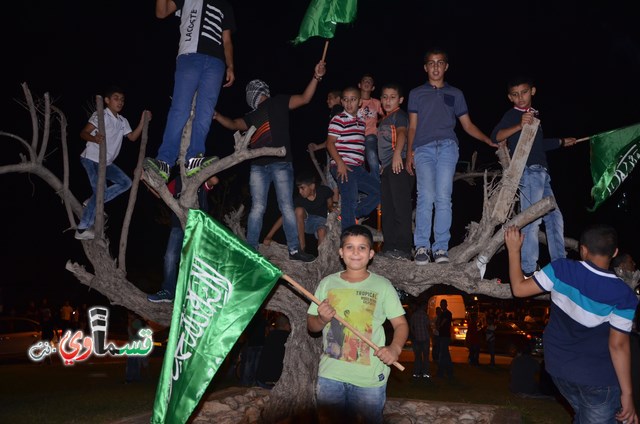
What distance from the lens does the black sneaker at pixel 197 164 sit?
6816 mm

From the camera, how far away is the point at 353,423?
4516 mm

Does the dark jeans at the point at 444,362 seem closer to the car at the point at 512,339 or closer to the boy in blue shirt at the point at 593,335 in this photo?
the car at the point at 512,339

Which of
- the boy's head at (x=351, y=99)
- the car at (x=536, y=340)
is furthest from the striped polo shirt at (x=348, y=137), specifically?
the car at (x=536, y=340)

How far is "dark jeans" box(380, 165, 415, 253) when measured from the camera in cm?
744

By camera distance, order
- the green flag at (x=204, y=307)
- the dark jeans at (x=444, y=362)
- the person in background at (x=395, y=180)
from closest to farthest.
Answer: the green flag at (x=204, y=307) → the person in background at (x=395, y=180) → the dark jeans at (x=444, y=362)

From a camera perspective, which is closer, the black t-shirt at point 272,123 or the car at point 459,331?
the black t-shirt at point 272,123

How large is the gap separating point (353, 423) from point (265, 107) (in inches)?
182

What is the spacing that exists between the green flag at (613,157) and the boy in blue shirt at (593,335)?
3.93 metres

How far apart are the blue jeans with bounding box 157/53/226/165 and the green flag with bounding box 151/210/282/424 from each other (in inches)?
81.9

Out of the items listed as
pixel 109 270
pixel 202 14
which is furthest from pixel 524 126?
pixel 109 270

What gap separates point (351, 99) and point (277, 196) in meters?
1.69

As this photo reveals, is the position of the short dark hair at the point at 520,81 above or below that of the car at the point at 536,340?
above

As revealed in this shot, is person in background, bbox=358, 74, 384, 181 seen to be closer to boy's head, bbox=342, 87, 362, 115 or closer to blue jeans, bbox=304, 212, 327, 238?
boy's head, bbox=342, 87, 362, 115

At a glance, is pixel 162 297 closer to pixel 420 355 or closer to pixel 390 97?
pixel 390 97
